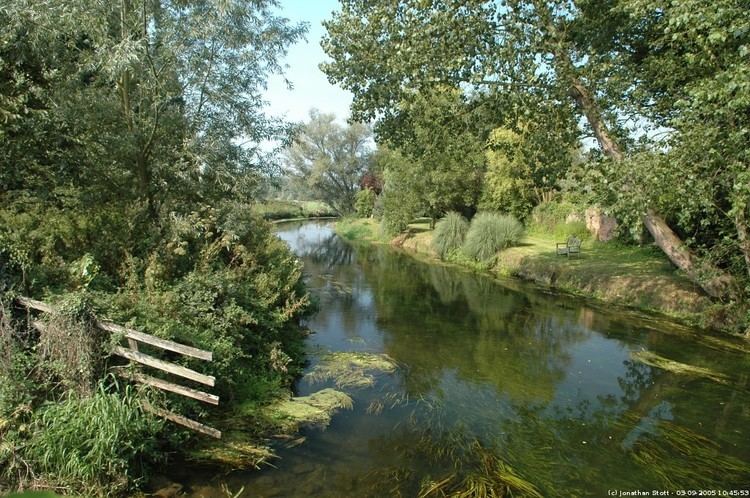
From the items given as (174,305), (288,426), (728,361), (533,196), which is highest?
(533,196)

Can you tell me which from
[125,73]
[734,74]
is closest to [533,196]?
[734,74]

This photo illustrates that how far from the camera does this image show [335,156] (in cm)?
6184

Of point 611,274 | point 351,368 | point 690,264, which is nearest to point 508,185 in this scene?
point 611,274

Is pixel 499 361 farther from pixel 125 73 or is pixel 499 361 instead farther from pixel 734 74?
pixel 125 73

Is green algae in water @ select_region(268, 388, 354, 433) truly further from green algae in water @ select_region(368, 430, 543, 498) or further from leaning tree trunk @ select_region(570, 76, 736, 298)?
leaning tree trunk @ select_region(570, 76, 736, 298)

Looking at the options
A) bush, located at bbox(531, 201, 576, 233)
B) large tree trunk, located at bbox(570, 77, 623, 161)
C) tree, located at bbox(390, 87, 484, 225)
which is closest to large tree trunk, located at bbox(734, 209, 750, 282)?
large tree trunk, located at bbox(570, 77, 623, 161)

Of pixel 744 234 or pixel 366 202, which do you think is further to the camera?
pixel 366 202

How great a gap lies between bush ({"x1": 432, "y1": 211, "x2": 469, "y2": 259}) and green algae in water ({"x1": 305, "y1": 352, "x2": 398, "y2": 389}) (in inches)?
687

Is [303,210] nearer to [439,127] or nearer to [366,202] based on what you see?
[366,202]

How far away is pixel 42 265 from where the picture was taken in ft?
24.3

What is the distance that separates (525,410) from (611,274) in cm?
1159

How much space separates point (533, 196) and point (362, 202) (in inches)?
926

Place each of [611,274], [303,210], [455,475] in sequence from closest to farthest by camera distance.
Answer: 1. [455,475]
2. [611,274]
3. [303,210]

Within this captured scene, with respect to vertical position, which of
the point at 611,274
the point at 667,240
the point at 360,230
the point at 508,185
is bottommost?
the point at 360,230
